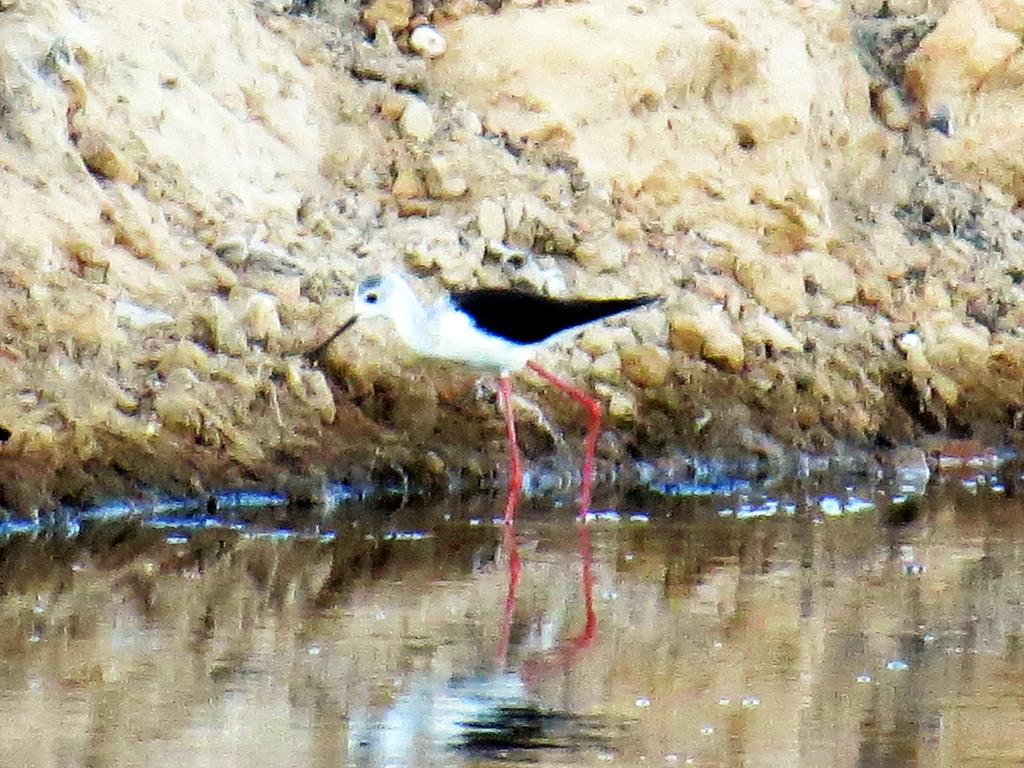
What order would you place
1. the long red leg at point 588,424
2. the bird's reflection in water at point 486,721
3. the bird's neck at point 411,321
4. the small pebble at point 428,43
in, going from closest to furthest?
the bird's reflection in water at point 486,721 → the bird's neck at point 411,321 → the long red leg at point 588,424 → the small pebble at point 428,43

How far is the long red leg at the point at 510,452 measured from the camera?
32.6ft

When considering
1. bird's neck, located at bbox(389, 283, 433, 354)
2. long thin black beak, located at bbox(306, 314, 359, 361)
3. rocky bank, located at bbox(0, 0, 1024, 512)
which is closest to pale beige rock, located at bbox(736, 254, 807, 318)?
rocky bank, located at bbox(0, 0, 1024, 512)

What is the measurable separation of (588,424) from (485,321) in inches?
36.3

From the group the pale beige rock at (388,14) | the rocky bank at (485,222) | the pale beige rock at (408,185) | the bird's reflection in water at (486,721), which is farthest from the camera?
the pale beige rock at (388,14)

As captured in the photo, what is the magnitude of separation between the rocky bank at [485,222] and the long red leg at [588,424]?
19cm

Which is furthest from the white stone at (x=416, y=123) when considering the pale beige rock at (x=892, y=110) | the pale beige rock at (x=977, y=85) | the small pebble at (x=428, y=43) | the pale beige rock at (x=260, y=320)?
the pale beige rock at (x=977, y=85)

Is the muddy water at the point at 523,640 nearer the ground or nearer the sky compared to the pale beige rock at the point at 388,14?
nearer the ground

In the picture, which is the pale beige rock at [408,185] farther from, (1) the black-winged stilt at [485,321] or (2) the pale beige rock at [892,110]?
(2) the pale beige rock at [892,110]

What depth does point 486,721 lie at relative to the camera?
650 cm

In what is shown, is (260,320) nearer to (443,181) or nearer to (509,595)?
(443,181)

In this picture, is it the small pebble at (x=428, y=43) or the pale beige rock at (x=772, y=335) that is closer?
the pale beige rock at (x=772, y=335)

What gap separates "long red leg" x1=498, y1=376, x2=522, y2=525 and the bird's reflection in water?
2413 mm

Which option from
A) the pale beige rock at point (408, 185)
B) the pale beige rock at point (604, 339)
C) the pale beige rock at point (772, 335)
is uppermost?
the pale beige rock at point (408, 185)

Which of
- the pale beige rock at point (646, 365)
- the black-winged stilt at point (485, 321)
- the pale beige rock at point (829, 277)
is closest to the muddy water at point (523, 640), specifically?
the black-winged stilt at point (485, 321)
